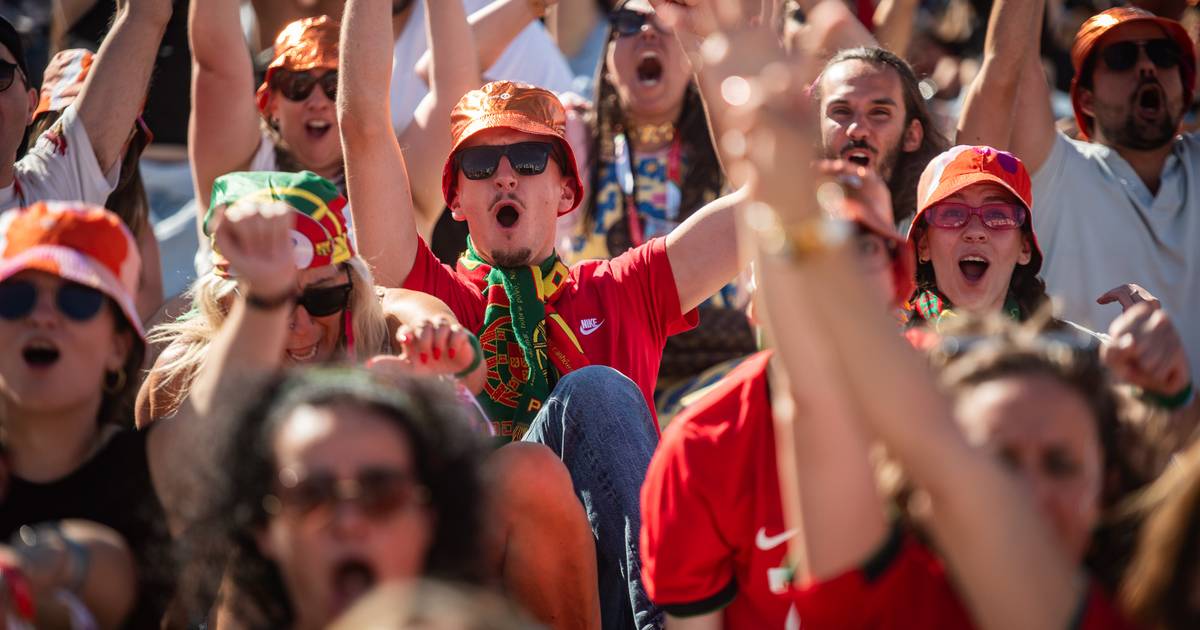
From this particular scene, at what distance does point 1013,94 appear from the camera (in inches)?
183

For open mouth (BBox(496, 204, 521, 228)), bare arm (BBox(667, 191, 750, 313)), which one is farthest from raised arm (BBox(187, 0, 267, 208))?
bare arm (BBox(667, 191, 750, 313))

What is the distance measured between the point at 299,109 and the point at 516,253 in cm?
123

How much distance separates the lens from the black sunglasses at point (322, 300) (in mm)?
3463

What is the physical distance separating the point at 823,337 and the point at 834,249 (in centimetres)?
14

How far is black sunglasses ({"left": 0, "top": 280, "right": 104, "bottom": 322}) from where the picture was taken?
8.75 feet

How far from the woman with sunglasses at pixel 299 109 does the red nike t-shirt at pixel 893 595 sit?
2696mm

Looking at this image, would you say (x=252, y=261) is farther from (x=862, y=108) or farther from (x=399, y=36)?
(x=399, y=36)

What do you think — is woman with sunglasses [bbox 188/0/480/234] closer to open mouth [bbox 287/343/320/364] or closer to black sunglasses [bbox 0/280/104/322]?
open mouth [bbox 287/343/320/364]

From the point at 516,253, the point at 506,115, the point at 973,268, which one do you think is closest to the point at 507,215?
the point at 516,253

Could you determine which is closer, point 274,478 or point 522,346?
point 274,478

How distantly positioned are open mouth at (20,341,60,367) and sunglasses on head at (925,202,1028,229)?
2354mm

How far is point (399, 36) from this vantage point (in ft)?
18.4

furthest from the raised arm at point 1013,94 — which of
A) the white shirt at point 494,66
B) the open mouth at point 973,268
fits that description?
the white shirt at point 494,66

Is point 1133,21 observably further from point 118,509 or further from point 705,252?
point 118,509
